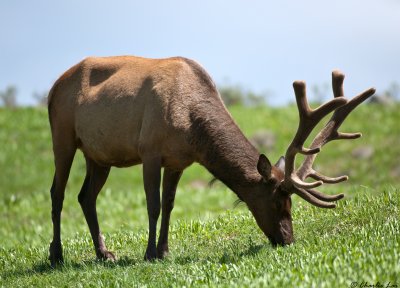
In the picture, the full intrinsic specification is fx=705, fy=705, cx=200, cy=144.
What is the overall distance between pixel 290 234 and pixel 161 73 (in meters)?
2.60

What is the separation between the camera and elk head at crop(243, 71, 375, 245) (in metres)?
7.65

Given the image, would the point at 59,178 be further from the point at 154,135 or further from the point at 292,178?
the point at 292,178

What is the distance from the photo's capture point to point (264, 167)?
7910 mm

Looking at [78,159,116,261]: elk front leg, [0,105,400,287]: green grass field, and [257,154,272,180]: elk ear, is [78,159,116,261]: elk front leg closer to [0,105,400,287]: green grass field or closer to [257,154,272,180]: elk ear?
[0,105,400,287]: green grass field

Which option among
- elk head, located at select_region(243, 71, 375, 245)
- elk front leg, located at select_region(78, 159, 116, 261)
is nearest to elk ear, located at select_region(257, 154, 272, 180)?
elk head, located at select_region(243, 71, 375, 245)

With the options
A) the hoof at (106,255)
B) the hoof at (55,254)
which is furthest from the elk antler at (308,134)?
the hoof at (55,254)

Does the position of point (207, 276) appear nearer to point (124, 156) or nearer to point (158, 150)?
point (158, 150)

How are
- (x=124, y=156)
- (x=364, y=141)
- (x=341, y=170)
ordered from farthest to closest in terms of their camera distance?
(x=364, y=141) < (x=341, y=170) < (x=124, y=156)

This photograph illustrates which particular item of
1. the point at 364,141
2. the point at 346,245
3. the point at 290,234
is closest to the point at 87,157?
the point at 290,234

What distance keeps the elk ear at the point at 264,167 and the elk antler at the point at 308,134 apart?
22 centimetres

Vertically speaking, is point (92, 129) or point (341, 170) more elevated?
point (92, 129)

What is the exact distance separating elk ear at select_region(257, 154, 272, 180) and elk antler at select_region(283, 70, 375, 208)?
0.73ft

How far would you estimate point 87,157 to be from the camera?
32.4 ft

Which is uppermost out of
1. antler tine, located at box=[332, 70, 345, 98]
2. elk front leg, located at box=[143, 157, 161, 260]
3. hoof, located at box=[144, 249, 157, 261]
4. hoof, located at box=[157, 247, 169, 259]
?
antler tine, located at box=[332, 70, 345, 98]
